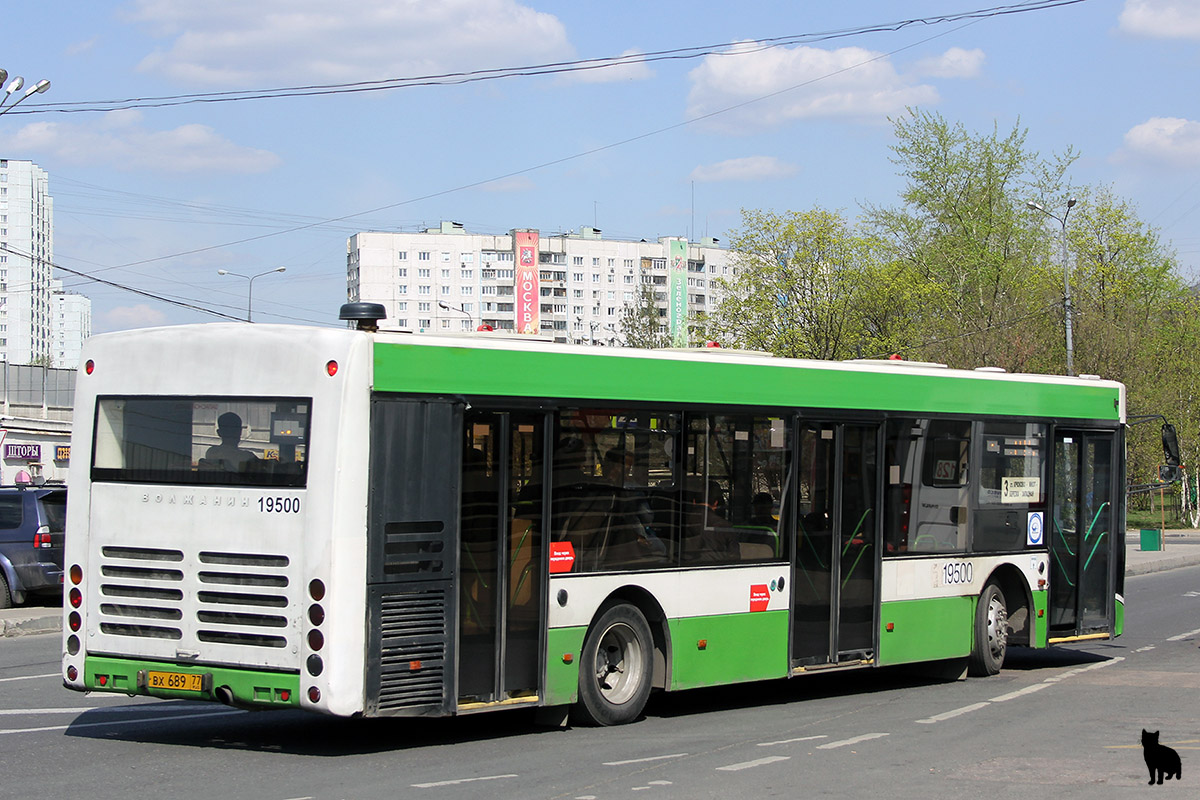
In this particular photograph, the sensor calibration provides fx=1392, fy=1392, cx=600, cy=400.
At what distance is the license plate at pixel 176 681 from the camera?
353 inches

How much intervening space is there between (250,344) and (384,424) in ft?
3.50

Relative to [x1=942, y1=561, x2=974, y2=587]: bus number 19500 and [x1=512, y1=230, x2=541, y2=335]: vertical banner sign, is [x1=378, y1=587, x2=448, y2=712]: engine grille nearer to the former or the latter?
[x1=942, y1=561, x2=974, y2=587]: bus number 19500

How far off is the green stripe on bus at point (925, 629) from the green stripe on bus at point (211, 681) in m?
6.18

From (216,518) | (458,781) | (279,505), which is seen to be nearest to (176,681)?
(216,518)

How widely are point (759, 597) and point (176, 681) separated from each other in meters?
4.90

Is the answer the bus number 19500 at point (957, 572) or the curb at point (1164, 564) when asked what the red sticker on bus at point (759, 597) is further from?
the curb at point (1164, 564)

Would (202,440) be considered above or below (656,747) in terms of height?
above

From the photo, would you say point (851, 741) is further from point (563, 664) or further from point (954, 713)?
point (563, 664)

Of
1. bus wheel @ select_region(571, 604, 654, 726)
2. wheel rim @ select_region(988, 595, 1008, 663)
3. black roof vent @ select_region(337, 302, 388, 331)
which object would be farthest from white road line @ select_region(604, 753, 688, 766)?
wheel rim @ select_region(988, 595, 1008, 663)

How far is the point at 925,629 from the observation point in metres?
13.5

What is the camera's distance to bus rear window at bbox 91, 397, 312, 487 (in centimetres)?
902

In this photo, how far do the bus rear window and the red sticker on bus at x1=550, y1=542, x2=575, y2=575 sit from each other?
2059mm

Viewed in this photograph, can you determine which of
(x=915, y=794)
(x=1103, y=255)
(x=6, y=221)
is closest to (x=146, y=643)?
(x=915, y=794)
